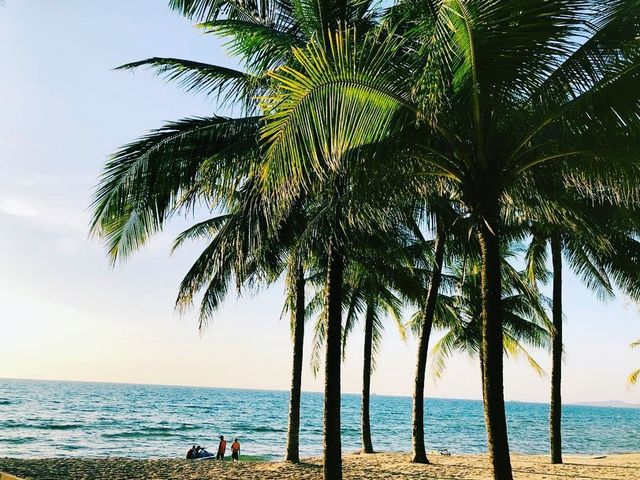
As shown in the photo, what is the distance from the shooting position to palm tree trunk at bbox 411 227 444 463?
1599cm

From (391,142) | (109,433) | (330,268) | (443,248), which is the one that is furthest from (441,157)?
(109,433)

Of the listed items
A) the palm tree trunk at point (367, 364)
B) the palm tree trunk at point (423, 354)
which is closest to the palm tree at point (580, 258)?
the palm tree trunk at point (423, 354)

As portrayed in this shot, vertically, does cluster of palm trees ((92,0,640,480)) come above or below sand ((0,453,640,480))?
above

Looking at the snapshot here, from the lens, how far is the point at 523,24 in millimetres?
5793

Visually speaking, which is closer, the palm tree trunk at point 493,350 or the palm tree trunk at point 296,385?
the palm tree trunk at point 493,350

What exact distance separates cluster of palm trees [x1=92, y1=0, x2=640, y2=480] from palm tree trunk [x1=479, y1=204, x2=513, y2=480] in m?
0.02

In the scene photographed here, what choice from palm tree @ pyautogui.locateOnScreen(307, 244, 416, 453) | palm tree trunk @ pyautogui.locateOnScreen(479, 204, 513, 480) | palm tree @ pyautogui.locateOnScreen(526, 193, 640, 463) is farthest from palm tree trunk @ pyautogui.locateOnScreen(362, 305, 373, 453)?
palm tree trunk @ pyautogui.locateOnScreen(479, 204, 513, 480)

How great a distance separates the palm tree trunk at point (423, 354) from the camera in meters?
16.0

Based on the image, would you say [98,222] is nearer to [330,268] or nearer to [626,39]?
[330,268]

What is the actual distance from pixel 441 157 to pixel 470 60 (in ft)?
4.60

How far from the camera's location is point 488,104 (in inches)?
258

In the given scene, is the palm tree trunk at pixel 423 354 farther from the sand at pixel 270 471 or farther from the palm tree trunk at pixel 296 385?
the palm tree trunk at pixel 296 385

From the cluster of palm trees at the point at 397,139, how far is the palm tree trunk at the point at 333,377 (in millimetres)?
26

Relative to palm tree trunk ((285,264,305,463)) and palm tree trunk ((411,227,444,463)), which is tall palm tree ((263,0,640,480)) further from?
palm tree trunk ((411,227,444,463))
